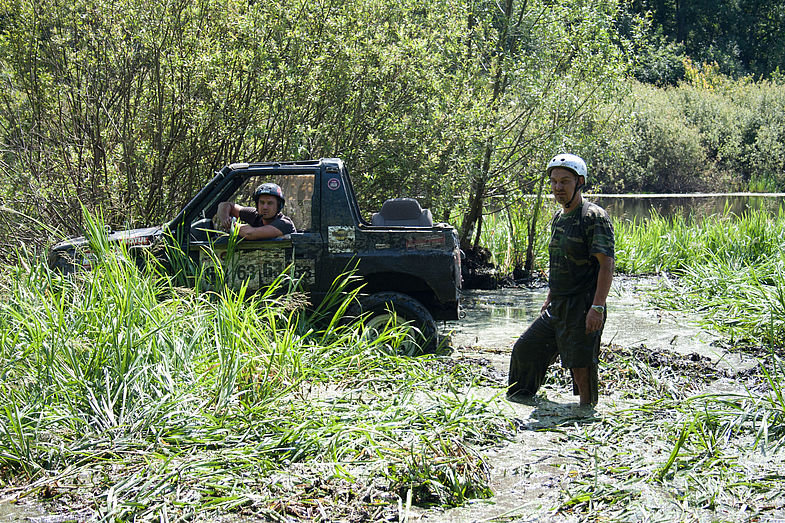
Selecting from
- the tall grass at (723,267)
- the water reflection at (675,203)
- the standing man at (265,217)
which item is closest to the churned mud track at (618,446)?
the tall grass at (723,267)

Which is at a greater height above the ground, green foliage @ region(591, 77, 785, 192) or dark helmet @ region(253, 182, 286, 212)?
green foliage @ region(591, 77, 785, 192)

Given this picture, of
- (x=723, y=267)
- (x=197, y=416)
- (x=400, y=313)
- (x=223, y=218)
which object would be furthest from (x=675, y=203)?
(x=197, y=416)

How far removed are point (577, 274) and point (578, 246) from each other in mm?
211

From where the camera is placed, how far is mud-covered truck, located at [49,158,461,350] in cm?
762

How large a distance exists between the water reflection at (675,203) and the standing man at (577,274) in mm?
14637

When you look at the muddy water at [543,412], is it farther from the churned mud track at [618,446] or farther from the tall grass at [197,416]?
the tall grass at [197,416]

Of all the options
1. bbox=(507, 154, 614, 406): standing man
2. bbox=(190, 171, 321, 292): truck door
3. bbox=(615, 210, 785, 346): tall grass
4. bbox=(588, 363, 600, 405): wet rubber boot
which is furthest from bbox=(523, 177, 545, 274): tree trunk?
bbox=(588, 363, 600, 405): wet rubber boot

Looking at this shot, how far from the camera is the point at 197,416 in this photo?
16.6ft

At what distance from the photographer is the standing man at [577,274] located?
5984 mm

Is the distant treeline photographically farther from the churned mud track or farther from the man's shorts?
the man's shorts

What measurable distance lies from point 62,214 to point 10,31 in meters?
2.29

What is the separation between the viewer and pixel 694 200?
21891 millimetres

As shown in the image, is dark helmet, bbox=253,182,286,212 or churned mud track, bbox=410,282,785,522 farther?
dark helmet, bbox=253,182,286,212

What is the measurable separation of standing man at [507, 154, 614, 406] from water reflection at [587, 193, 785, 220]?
14.6m
